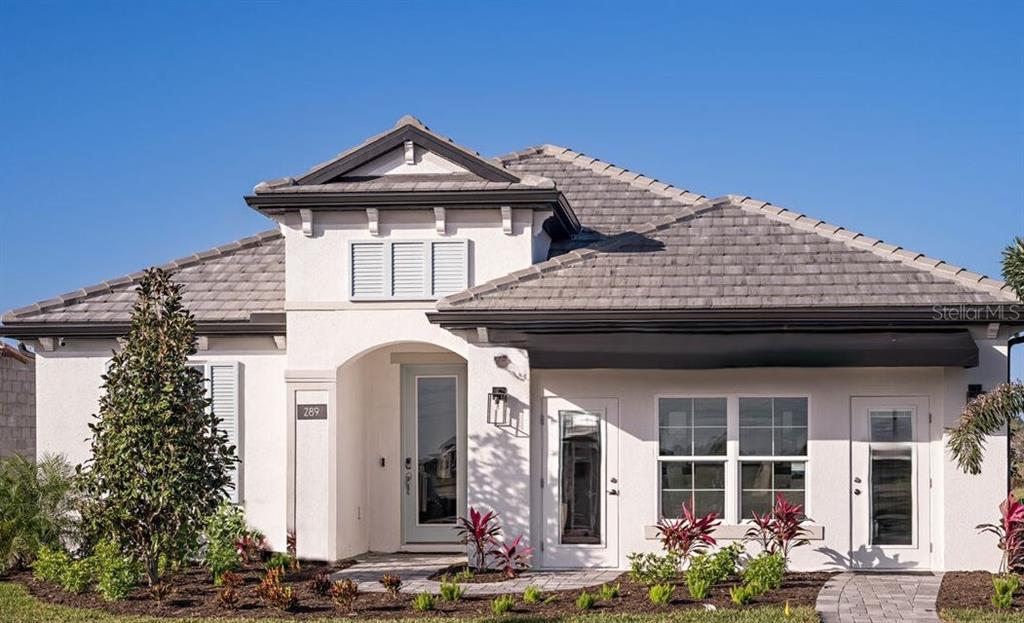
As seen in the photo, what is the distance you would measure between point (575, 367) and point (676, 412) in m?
1.54

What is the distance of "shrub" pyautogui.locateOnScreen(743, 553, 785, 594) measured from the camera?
46.0 ft

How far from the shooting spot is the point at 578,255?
1752 centimetres

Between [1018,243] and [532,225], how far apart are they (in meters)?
6.15

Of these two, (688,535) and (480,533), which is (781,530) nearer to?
(688,535)

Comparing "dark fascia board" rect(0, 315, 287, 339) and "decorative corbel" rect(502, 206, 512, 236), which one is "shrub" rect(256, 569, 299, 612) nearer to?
"dark fascia board" rect(0, 315, 287, 339)

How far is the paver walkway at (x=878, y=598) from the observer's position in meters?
12.8

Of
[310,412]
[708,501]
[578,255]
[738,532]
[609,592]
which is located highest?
[578,255]

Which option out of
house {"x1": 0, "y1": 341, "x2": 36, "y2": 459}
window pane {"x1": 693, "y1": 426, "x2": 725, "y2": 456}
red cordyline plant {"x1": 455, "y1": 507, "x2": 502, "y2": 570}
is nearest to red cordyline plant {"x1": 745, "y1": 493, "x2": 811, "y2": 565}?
window pane {"x1": 693, "y1": 426, "x2": 725, "y2": 456}

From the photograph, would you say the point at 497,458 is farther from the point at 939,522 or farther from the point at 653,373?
the point at 939,522

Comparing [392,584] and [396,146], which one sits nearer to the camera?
[392,584]

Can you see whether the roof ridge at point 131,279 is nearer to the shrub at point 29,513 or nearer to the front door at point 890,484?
the shrub at point 29,513

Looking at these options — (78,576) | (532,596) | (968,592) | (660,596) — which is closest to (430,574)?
(532,596)

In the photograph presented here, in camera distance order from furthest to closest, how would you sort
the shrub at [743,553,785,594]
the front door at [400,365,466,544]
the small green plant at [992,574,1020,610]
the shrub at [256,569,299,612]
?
the front door at [400,365,466,544] → the shrub at [743,553,785,594] → the shrub at [256,569,299,612] → the small green plant at [992,574,1020,610]

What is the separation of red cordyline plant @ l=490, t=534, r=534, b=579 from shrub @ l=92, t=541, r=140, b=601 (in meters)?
4.37
